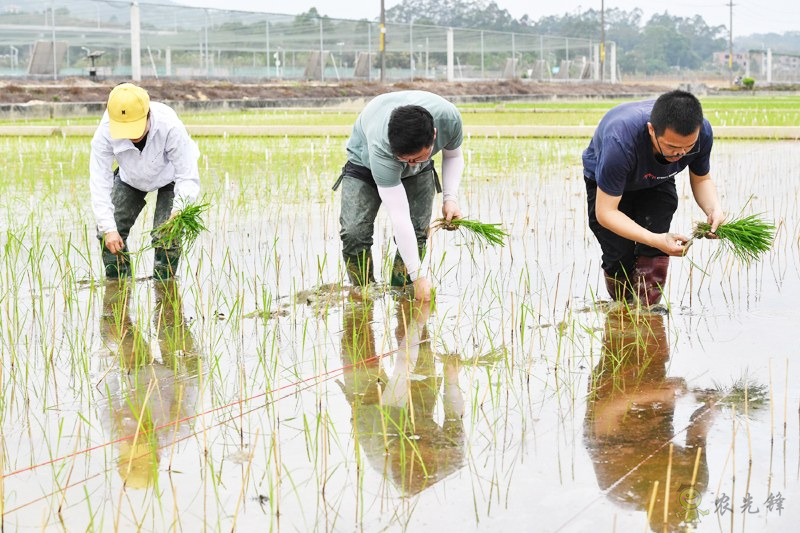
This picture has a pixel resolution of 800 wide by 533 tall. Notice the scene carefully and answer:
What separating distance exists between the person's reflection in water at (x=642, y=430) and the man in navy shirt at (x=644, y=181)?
1.57 feet

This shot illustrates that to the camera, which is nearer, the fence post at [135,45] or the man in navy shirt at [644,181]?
the man in navy shirt at [644,181]

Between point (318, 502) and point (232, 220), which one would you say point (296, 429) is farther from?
point (232, 220)

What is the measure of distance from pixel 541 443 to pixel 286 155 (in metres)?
9.84

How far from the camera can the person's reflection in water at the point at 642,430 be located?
8.21 ft

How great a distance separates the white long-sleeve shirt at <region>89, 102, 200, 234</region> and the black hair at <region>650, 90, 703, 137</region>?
2.40 meters

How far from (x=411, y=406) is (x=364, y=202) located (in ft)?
7.81

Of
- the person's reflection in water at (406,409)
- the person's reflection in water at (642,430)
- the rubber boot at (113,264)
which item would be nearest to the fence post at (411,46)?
the rubber boot at (113,264)

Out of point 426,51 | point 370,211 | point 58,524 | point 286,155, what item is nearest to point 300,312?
point 370,211

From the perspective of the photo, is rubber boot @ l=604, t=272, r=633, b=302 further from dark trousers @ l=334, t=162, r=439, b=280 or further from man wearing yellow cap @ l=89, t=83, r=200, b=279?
man wearing yellow cap @ l=89, t=83, r=200, b=279

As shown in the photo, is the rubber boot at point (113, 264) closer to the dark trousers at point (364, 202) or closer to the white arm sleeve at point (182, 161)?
the white arm sleeve at point (182, 161)

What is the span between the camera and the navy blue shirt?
13.5 ft

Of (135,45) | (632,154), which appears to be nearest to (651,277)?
(632,154)

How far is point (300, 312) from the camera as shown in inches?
185

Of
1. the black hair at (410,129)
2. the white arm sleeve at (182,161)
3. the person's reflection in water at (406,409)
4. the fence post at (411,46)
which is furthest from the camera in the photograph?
the fence post at (411,46)
